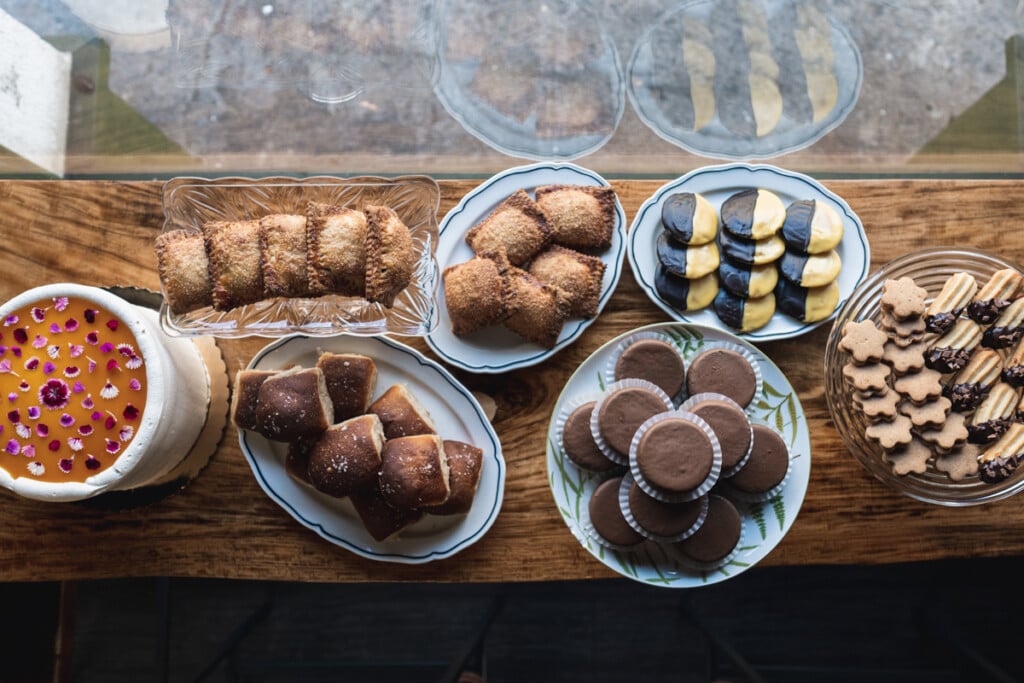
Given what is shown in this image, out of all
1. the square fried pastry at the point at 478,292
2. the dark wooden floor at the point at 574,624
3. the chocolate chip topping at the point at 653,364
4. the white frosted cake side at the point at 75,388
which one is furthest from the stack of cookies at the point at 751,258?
the dark wooden floor at the point at 574,624

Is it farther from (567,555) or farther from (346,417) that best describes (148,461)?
(567,555)

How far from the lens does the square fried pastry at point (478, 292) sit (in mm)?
1536

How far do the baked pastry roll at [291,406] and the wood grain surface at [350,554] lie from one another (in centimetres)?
20

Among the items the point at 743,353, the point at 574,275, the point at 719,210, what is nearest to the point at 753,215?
the point at 719,210

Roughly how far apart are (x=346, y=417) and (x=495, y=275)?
1.28 ft

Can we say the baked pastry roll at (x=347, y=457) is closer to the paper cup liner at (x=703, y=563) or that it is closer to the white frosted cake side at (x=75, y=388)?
the white frosted cake side at (x=75, y=388)

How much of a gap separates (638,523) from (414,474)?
43cm

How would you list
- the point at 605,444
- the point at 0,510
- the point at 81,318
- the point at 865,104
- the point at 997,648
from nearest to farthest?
1. the point at 81,318
2. the point at 605,444
3. the point at 0,510
4. the point at 865,104
5. the point at 997,648

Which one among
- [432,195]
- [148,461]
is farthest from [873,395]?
[148,461]

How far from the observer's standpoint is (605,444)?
1.52 meters

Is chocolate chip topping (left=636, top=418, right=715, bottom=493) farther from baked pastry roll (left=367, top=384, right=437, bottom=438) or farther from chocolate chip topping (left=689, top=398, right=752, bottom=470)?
baked pastry roll (left=367, top=384, right=437, bottom=438)

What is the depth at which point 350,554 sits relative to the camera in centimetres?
161

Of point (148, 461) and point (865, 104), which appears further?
point (865, 104)

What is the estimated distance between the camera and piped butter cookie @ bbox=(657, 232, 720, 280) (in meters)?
1.58
